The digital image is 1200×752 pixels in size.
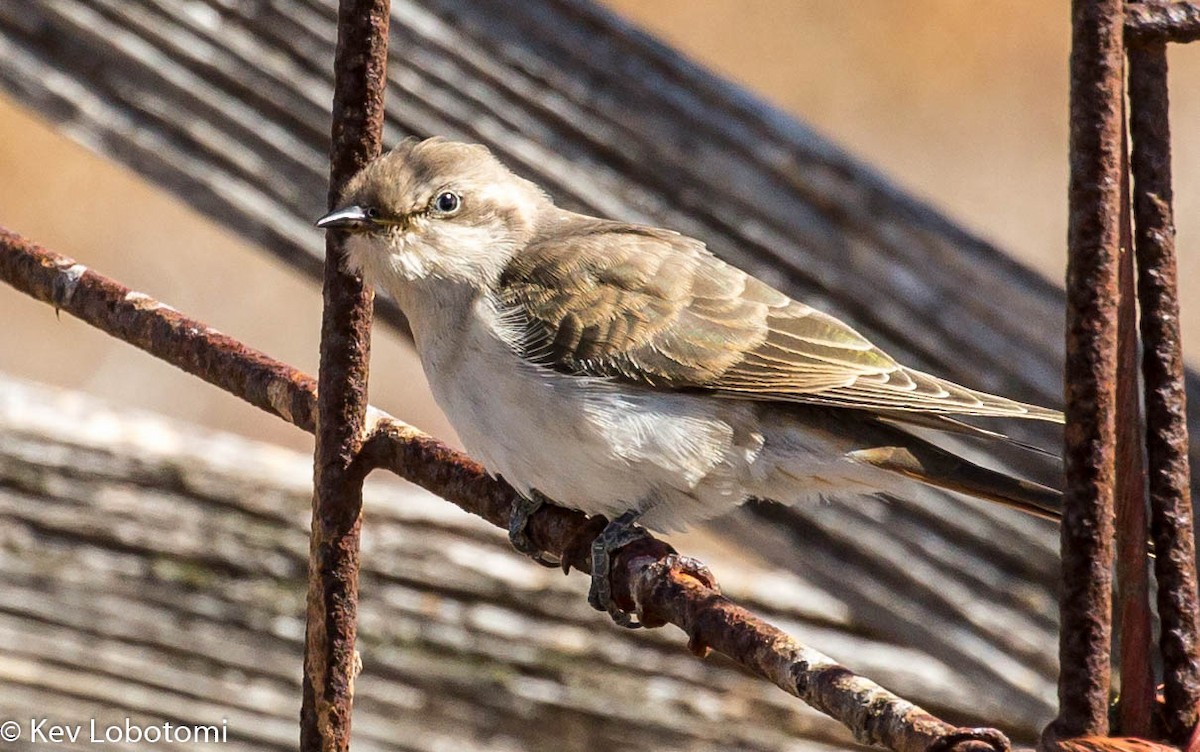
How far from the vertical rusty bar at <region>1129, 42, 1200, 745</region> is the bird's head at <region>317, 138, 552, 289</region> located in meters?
1.71

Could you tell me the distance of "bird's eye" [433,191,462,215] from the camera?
3123 millimetres

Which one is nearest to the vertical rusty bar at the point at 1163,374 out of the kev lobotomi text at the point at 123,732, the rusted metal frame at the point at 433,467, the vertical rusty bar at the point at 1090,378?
the vertical rusty bar at the point at 1090,378

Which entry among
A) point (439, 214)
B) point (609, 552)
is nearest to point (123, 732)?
point (439, 214)

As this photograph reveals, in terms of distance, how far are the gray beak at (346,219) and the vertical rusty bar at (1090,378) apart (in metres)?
1.40

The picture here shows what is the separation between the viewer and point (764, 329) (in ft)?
9.87

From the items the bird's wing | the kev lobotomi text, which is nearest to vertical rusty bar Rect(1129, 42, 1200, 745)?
the bird's wing

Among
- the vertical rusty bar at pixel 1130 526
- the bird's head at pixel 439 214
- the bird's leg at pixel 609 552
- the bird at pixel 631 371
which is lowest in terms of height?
the vertical rusty bar at pixel 1130 526

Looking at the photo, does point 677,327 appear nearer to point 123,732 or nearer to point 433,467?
point 433,467

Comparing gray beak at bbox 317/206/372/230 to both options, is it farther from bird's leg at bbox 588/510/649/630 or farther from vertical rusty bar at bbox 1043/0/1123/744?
vertical rusty bar at bbox 1043/0/1123/744

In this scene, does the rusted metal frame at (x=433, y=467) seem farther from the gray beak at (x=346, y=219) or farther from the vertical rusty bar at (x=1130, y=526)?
the gray beak at (x=346, y=219)

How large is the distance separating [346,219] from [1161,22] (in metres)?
1.64

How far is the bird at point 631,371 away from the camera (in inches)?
109

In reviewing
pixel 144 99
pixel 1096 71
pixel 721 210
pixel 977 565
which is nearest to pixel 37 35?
pixel 144 99

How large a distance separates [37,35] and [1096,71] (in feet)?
9.13
